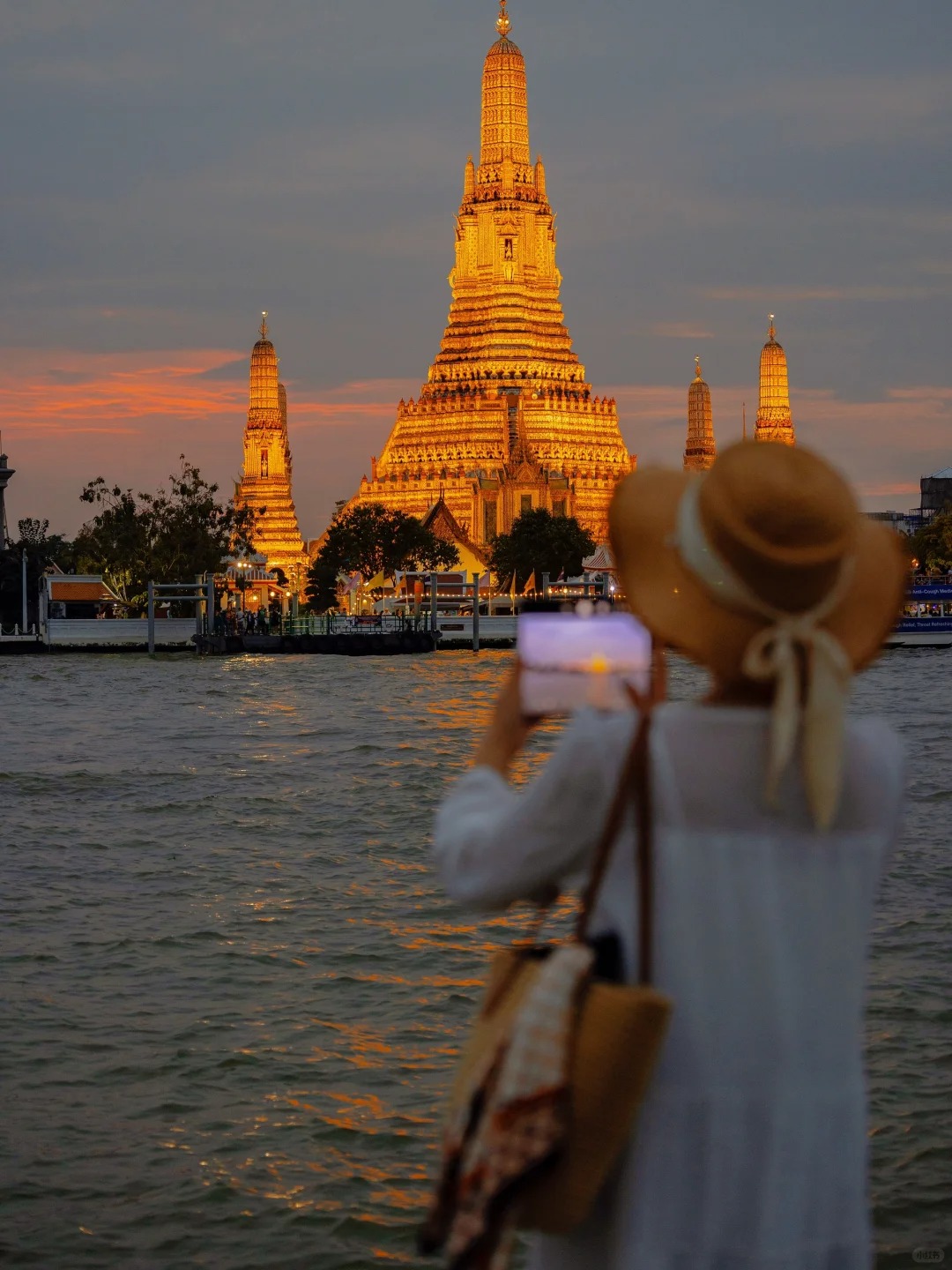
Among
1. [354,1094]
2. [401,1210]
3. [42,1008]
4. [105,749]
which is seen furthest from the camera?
[105,749]

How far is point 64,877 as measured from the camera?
15711 mm

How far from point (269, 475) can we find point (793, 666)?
130949 millimetres

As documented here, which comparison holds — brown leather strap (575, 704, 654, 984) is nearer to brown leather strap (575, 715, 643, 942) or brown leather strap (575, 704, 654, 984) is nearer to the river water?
brown leather strap (575, 715, 643, 942)

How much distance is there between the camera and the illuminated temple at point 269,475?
129500mm

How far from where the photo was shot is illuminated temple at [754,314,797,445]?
14500cm

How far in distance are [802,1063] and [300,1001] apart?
7.65 meters

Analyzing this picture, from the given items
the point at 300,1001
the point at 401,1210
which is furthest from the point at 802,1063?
the point at 300,1001

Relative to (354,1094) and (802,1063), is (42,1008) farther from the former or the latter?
(802,1063)

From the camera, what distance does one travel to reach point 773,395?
481ft

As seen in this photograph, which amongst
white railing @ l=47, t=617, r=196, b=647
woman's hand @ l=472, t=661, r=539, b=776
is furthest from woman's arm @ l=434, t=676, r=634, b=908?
white railing @ l=47, t=617, r=196, b=647

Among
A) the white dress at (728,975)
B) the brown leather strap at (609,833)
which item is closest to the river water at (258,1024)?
the white dress at (728,975)

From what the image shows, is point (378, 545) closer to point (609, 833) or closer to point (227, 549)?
point (227, 549)

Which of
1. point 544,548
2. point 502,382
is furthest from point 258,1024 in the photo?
point 502,382

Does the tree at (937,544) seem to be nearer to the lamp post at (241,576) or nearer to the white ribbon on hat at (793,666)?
the lamp post at (241,576)
